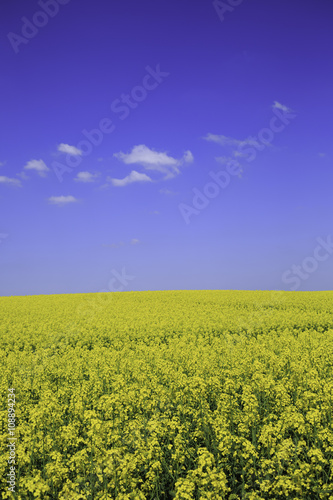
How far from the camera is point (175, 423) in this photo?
5801 mm

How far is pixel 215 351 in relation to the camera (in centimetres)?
1139

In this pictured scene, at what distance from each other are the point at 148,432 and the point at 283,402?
2720 millimetres

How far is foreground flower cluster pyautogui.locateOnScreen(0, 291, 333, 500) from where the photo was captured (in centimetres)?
462

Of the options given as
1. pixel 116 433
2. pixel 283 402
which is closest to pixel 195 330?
pixel 283 402

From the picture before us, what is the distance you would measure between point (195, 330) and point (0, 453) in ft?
35.7

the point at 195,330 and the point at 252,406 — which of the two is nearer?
the point at 252,406

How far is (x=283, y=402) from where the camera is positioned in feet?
21.9

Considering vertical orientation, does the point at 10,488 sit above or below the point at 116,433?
below

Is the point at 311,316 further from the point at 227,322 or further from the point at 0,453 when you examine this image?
the point at 0,453

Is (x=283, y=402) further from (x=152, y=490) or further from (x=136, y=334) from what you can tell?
(x=136, y=334)

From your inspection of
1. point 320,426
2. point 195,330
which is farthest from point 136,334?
point 320,426

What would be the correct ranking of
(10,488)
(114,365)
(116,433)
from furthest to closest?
1. (114,365)
2. (116,433)
3. (10,488)

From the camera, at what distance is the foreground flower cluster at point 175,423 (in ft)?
15.2

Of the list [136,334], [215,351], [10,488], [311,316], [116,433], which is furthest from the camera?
[311,316]
